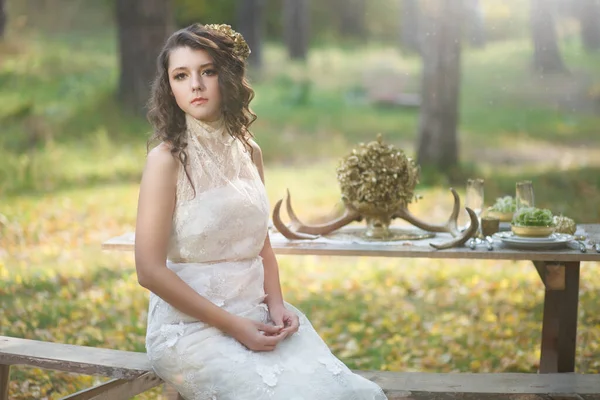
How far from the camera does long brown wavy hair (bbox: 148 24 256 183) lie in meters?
3.30

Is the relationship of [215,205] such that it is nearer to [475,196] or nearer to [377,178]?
[377,178]

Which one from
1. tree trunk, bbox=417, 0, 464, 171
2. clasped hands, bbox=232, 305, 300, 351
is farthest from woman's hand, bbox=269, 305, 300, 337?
tree trunk, bbox=417, 0, 464, 171

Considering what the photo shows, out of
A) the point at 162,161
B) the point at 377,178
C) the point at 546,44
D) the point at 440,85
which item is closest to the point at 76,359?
the point at 162,161

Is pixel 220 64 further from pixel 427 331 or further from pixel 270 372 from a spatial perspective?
Result: pixel 427 331

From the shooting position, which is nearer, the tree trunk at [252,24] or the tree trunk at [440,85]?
the tree trunk at [440,85]

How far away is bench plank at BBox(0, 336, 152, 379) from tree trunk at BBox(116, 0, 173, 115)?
288 inches

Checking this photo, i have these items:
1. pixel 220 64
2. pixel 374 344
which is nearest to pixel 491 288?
pixel 374 344

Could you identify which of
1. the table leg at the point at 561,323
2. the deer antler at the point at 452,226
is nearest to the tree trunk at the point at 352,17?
the deer antler at the point at 452,226

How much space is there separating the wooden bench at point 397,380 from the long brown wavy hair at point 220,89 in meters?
0.94

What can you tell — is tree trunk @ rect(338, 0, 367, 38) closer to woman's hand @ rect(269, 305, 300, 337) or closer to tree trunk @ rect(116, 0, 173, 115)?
tree trunk @ rect(116, 0, 173, 115)

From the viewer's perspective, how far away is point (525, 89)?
17094 mm

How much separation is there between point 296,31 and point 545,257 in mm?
15797

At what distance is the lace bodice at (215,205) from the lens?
324cm

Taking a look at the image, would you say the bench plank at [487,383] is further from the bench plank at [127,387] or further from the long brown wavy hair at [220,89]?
the long brown wavy hair at [220,89]
